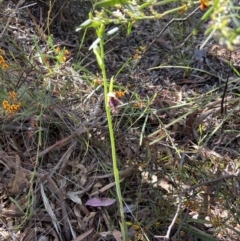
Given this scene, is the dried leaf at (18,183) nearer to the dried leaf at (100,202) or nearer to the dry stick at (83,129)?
the dry stick at (83,129)

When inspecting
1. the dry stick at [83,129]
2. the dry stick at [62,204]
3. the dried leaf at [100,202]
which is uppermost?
the dry stick at [83,129]

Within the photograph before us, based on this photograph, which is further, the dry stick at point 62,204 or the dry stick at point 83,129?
the dry stick at point 83,129

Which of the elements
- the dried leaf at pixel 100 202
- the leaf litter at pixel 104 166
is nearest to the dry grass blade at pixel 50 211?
the leaf litter at pixel 104 166

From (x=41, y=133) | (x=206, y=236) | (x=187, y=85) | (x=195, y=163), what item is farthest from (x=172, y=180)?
(x=187, y=85)

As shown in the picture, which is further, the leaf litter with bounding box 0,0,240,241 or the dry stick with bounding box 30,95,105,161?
the dry stick with bounding box 30,95,105,161

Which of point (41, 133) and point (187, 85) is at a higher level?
point (41, 133)

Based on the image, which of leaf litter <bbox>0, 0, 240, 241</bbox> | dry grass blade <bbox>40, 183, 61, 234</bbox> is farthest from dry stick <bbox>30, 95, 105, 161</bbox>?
dry grass blade <bbox>40, 183, 61, 234</bbox>

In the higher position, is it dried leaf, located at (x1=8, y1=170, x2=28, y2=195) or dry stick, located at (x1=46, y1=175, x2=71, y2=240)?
dried leaf, located at (x1=8, y1=170, x2=28, y2=195)

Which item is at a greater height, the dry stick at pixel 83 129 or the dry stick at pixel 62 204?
the dry stick at pixel 83 129

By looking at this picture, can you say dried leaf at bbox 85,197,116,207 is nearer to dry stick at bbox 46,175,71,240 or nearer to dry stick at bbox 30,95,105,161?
dry stick at bbox 46,175,71,240

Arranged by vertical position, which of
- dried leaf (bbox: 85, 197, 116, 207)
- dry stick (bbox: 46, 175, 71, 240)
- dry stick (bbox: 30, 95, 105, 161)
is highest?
dry stick (bbox: 30, 95, 105, 161)

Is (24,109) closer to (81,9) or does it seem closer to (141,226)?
(141,226)
